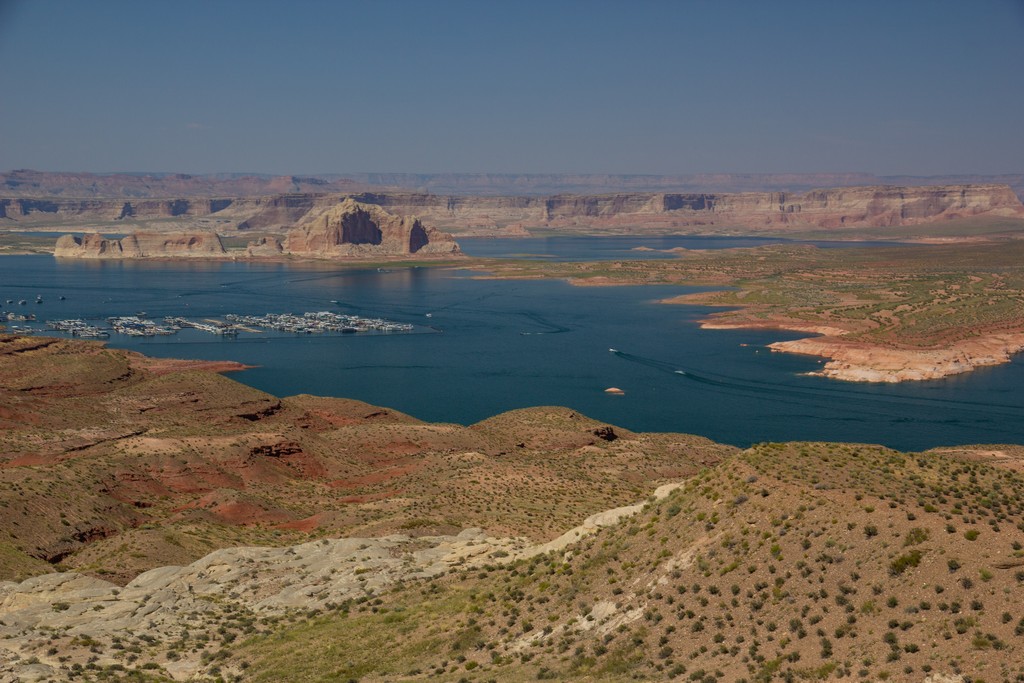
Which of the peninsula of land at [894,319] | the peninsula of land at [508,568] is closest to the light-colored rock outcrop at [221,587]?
the peninsula of land at [508,568]

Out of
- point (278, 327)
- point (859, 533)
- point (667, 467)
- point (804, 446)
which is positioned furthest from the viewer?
point (278, 327)

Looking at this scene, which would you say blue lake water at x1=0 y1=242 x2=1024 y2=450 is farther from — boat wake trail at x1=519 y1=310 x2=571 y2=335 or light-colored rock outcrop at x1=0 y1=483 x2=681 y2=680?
light-colored rock outcrop at x1=0 y1=483 x2=681 y2=680

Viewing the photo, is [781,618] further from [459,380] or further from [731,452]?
[459,380]

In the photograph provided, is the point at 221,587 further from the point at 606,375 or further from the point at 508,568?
the point at 606,375

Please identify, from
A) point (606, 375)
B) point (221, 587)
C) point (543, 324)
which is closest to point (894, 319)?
point (543, 324)

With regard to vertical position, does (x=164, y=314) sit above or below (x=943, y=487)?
below

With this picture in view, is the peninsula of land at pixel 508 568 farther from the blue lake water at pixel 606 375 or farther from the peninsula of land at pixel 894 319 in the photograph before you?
the peninsula of land at pixel 894 319

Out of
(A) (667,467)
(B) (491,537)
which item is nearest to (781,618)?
(B) (491,537)

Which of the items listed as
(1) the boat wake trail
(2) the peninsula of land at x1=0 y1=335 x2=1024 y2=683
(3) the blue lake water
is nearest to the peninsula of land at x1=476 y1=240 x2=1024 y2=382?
(3) the blue lake water

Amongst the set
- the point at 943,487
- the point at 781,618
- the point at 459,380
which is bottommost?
the point at 459,380
